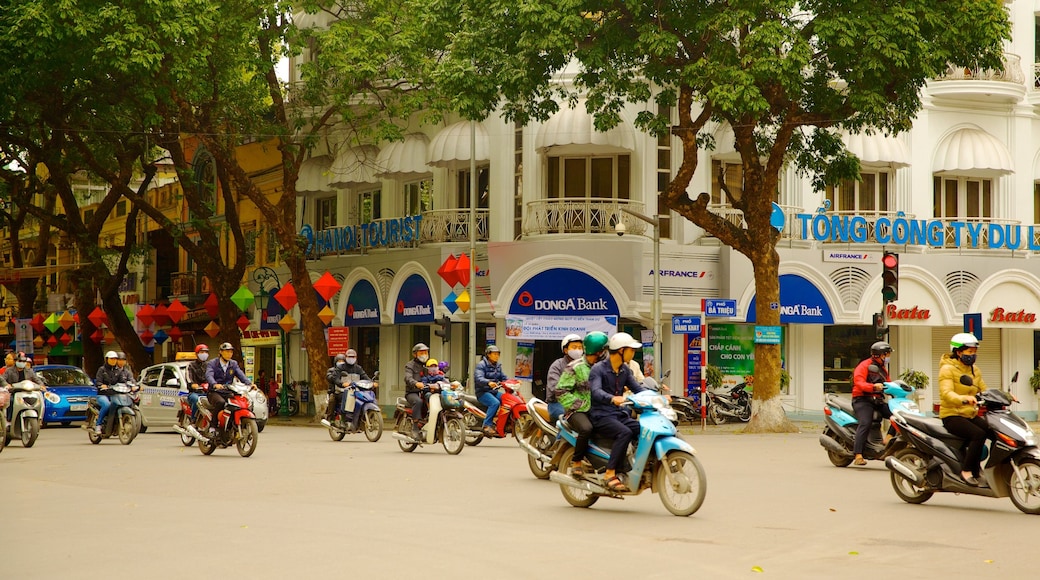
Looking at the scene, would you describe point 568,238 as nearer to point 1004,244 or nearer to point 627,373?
point 1004,244

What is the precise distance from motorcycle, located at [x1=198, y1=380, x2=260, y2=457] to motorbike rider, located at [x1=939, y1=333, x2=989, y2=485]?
10.9m

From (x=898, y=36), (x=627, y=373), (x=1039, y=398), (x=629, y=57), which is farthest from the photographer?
(x=1039, y=398)

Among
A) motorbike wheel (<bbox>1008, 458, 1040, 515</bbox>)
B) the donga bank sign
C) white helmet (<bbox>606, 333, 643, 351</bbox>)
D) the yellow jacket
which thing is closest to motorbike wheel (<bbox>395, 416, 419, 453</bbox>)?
white helmet (<bbox>606, 333, 643, 351</bbox>)

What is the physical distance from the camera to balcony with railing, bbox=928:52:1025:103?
115ft

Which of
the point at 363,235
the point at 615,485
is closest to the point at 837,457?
the point at 615,485

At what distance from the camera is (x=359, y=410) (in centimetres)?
2445

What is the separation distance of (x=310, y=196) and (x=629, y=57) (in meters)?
18.9

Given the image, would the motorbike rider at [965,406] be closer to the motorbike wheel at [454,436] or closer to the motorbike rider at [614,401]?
the motorbike rider at [614,401]

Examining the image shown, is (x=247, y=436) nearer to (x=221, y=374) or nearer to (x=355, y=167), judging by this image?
(x=221, y=374)

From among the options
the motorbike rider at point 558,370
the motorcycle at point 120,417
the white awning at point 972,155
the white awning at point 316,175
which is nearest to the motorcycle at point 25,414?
the motorcycle at point 120,417

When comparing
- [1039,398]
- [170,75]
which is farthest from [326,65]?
[1039,398]

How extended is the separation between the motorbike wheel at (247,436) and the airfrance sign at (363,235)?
16.2m

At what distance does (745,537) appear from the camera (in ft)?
35.2

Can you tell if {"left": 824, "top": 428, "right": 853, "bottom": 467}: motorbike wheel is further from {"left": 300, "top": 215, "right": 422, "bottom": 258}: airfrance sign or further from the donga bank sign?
{"left": 300, "top": 215, "right": 422, "bottom": 258}: airfrance sign
